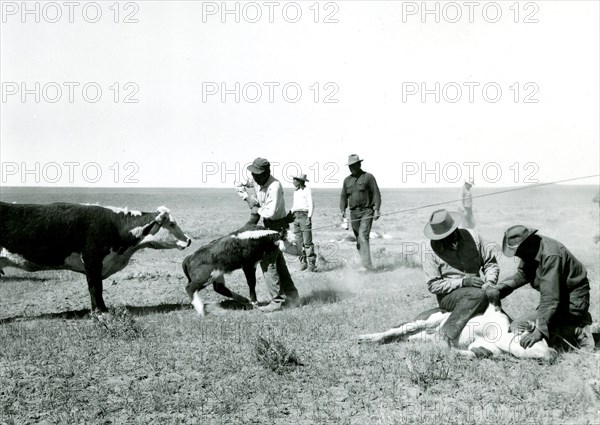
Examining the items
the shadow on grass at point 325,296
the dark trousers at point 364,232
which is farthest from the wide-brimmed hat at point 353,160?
the shadow on grass at point 325,296

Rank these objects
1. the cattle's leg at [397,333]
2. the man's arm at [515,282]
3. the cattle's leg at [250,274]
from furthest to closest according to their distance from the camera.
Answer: the cattle's leg at [250,274]
the cattle's leg at [397,333]
the man's arm at [515,282]

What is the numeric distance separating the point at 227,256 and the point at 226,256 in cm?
2

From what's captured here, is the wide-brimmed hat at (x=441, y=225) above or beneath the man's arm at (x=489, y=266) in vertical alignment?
above

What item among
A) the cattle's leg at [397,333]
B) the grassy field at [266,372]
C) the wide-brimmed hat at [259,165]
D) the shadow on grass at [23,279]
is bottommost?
the shadow on grass at [23,279]

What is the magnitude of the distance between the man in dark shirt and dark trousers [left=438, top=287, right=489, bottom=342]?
277 millimetres

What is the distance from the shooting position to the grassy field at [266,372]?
5.59 meters

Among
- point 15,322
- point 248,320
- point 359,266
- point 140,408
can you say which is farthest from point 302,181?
point 140,408

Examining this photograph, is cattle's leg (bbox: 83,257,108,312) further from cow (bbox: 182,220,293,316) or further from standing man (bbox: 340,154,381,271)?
standing man (bbox: 340,154,381,271)

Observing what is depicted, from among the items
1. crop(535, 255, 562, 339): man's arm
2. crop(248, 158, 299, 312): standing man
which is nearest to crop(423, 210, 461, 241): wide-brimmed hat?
crop(535, 255, 562, 339): man's arm

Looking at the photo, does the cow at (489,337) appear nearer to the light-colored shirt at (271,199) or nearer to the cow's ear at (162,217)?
the light-colored shirt at (271,199)

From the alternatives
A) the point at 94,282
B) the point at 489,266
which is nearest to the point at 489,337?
the point at 489,266

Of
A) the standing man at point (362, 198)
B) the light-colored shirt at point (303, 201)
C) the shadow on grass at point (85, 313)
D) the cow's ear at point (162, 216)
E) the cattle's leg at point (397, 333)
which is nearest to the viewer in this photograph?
the cattle's leg at point (397, 333)

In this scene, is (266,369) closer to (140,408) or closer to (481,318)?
(140,408)

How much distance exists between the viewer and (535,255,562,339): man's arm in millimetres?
6613
